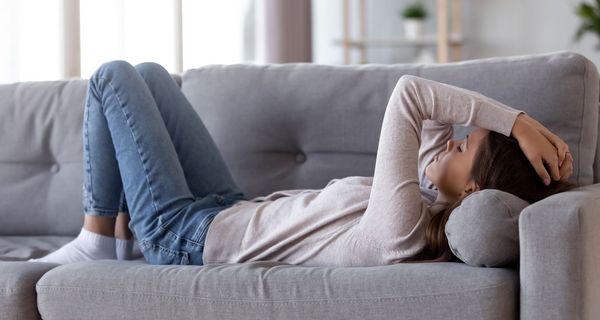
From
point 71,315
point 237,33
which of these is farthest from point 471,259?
point 237,33

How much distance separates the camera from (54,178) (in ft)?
7.68

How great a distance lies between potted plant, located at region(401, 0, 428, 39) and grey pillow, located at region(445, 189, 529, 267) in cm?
425

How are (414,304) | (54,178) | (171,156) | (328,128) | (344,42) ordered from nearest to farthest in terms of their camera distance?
(414,304)
(171,156)
(328,128)
(54,178)
(344,42)

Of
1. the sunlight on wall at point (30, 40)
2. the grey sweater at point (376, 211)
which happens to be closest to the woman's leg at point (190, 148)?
the grey sweater at point (376, 211)

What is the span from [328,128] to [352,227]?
0.53m

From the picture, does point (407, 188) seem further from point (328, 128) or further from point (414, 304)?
point (328, 128)

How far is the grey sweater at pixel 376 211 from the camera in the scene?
4.94 feet

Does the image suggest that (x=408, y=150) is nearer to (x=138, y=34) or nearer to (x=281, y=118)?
(x=281, y=118)

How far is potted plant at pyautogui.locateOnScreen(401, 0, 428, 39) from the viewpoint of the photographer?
218 inches

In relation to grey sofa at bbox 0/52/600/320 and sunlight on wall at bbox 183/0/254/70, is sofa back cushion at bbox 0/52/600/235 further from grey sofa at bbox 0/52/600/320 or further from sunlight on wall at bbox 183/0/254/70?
sunlight on wall at bbox 183/0/254/70

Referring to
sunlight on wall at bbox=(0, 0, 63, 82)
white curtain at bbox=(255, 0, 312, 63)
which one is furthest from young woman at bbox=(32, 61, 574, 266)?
white curtain at bbox=(255, 0, 312, 63)

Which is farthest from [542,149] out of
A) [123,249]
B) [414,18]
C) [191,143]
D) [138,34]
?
[414,18]

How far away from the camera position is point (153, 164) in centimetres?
184

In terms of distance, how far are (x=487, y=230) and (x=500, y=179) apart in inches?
8.2
